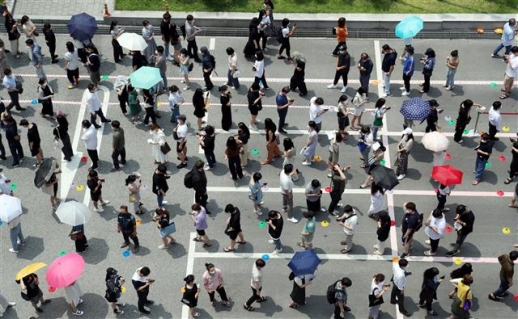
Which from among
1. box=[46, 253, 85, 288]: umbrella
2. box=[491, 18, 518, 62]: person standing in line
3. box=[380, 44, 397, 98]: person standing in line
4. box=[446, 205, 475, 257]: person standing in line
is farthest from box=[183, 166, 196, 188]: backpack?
box=[491, 18, 518, 62]: person standing in line

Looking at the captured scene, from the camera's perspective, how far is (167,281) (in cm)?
1931

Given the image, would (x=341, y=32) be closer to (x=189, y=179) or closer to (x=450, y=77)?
(x=450, y=77)

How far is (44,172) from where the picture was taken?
2044cm

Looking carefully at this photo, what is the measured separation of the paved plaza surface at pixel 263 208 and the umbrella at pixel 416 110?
1410mm

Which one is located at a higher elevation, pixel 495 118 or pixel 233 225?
pixel 495 118

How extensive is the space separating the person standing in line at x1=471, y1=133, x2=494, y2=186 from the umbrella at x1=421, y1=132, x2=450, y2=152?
928 millimetres

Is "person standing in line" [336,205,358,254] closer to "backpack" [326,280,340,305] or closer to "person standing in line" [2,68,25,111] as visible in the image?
"backpack" [326,280,340,305]

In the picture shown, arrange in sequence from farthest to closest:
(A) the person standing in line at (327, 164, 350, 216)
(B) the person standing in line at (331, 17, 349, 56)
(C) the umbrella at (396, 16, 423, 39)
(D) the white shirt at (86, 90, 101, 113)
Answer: (B) the person standing in line at (331, 17, 349, 56) → (C) the umbrella at (396, 16, 423, 39) → (D) the white shirt at (86, 90, 101, 113) → (A) the person standing in line at (327, 164, 350, 216)

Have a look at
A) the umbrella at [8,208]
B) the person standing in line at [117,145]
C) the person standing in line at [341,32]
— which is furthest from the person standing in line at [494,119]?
the umbrella at [8,208]

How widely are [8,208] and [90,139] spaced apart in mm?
3342

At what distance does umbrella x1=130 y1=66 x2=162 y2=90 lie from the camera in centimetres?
2230

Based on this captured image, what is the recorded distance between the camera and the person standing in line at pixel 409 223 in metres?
18.8

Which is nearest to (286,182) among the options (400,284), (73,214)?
(400,284)

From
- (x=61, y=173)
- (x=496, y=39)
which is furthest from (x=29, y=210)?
(x=496, y=39)
